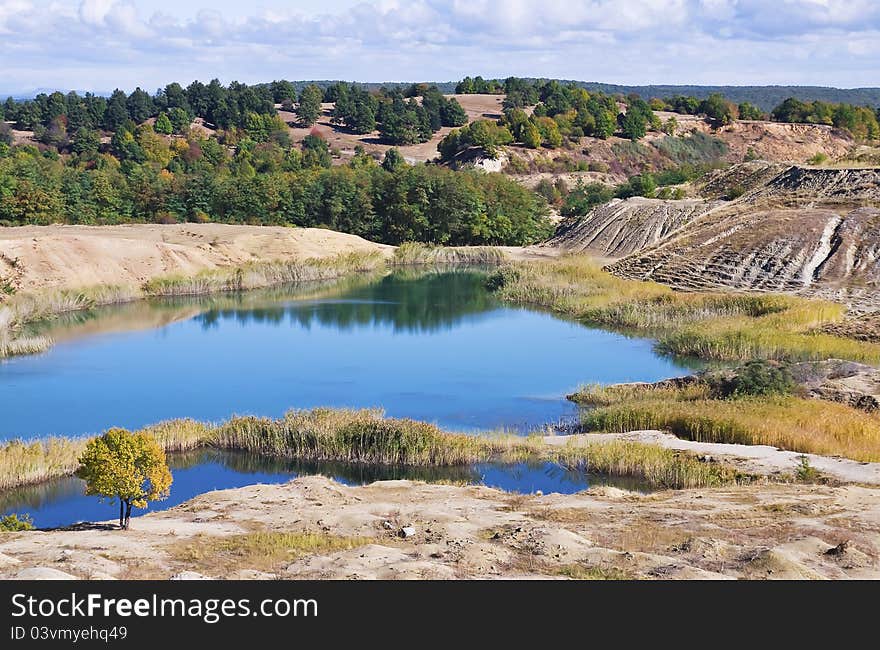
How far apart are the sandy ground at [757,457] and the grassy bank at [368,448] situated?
0.47 m

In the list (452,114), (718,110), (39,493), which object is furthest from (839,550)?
(718,110)

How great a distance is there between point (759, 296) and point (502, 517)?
94.6ft

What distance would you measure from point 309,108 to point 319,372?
84700 millimetres

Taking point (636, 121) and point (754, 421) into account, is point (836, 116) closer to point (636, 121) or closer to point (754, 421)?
point (636, 121)

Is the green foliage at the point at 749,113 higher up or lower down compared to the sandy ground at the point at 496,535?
higher up

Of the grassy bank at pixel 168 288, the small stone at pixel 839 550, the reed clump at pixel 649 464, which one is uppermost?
the small stone at pixel 839 550

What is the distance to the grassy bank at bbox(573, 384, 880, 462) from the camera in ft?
78.4

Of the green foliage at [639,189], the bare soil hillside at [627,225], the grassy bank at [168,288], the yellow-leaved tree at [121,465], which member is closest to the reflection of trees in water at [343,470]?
the yellow-leaved tree at [121,465]

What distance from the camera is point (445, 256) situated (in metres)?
66.2

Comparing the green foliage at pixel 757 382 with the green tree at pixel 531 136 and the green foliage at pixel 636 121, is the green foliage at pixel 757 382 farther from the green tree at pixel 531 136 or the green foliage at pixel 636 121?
the green foliage at pixel 636 121

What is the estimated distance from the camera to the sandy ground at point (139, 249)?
49.7 metres

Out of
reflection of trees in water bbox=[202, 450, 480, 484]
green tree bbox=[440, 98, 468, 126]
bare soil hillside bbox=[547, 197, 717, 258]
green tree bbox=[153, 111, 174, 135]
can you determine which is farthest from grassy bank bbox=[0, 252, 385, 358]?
green tree bbox=[440, 98, 468, 126]

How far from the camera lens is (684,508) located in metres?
18.8

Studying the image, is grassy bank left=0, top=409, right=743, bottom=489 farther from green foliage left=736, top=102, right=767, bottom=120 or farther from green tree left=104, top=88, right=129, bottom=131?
green foliage left=736, top=102, right=767, bottom=120
